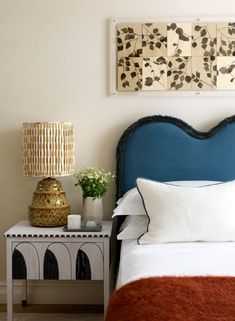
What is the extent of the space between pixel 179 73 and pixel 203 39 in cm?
28

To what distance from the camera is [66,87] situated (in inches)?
135

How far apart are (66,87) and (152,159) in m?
0.78

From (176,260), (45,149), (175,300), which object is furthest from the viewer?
(45,149)

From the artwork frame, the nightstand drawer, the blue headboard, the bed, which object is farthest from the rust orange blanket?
the artwork frame

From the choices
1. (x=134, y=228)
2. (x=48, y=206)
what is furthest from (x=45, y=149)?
(x=134, y=228)

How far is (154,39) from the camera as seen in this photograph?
3371mm

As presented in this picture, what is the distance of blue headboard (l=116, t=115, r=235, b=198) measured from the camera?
328 centimetres

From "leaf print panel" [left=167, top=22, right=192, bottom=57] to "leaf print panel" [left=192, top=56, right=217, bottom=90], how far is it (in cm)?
9

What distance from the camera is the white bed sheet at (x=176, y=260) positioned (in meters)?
2.20

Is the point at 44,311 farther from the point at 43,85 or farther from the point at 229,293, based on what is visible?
the point at 229,293

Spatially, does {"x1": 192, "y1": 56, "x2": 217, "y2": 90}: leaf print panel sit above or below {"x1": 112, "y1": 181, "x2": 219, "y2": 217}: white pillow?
above

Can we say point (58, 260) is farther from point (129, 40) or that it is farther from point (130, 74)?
point (129, 40)

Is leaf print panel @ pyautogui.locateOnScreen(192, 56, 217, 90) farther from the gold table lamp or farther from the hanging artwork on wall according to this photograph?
the gold table lamp

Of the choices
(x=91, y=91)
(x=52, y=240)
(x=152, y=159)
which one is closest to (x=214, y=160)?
(x=152, y=159)
